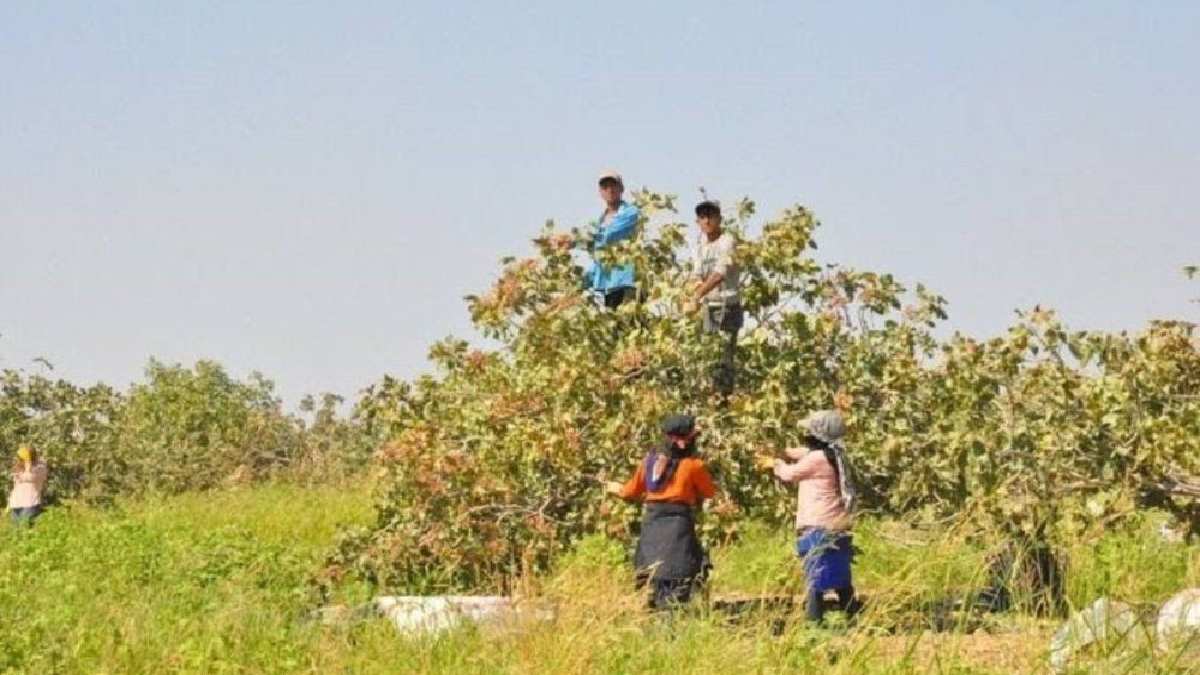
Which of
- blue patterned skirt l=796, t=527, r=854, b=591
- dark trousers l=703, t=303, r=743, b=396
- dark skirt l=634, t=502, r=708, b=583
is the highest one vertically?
dark trousers l=703, t=303, r=743, b=396

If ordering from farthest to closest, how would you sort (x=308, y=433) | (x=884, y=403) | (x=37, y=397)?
(x=308, y=433) < (x=37, y=397) < (x=884, y=403)

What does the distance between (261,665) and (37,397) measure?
1963 cm

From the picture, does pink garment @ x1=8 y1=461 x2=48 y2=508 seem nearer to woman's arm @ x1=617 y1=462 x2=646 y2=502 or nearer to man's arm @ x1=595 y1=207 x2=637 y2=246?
man's arm @ x1=595 y1=207 x2=637 y2=246

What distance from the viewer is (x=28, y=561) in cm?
1380

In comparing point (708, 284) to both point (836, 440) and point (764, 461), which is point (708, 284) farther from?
point (836, 440)

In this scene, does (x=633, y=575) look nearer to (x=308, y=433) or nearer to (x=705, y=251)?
(x=705, y=251)

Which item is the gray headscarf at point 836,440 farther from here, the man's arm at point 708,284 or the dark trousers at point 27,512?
the dark trousers at point 27,512

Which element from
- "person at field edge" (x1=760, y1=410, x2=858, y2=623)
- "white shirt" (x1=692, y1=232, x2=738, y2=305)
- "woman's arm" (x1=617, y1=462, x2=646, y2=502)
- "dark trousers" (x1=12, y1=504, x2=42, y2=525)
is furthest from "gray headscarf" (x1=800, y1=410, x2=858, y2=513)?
"dark trousers" (x1=12, y1=504, x2=42, y2=525)

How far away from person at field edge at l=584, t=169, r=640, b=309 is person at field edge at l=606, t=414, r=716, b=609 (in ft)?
5.60

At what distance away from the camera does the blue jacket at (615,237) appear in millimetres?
12703

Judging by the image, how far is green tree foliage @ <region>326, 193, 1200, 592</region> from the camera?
36.3 feet

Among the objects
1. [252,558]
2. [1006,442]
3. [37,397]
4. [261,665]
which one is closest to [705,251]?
[1006,442]

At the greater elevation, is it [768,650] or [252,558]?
[252,558]

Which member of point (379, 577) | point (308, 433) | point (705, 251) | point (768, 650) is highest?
point (308, 433)
